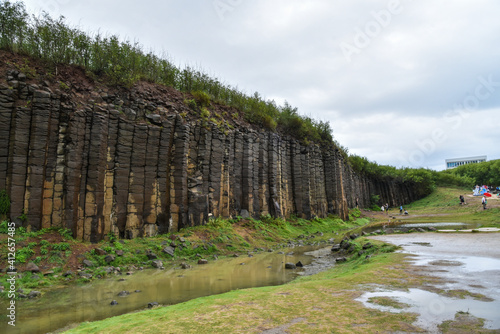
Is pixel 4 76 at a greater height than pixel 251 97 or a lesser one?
lesser

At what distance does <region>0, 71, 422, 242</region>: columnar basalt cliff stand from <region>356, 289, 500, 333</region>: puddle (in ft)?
48.1

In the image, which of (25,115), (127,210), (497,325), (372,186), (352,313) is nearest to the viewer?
(497,325)

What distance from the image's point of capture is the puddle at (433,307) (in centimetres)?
566

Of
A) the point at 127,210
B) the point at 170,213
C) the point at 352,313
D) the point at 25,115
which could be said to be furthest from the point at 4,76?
the point at 352,313

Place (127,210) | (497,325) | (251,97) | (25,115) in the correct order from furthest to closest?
(251,97), (127,210), (25,115), (497,325)

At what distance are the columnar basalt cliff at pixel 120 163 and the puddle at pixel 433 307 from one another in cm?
1465

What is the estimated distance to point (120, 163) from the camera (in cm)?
1828

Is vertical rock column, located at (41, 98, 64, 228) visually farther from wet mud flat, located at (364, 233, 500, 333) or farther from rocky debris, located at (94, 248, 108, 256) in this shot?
wet mud flat, located at (364, 233, 500, 333)

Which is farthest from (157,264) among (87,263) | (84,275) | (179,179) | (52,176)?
(52,176)

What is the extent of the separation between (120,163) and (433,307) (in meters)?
17.0

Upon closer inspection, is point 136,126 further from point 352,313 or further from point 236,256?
point 352,313

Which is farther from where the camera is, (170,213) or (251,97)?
(251,97)

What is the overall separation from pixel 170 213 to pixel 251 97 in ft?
62.5

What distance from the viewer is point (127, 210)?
18078 mm
